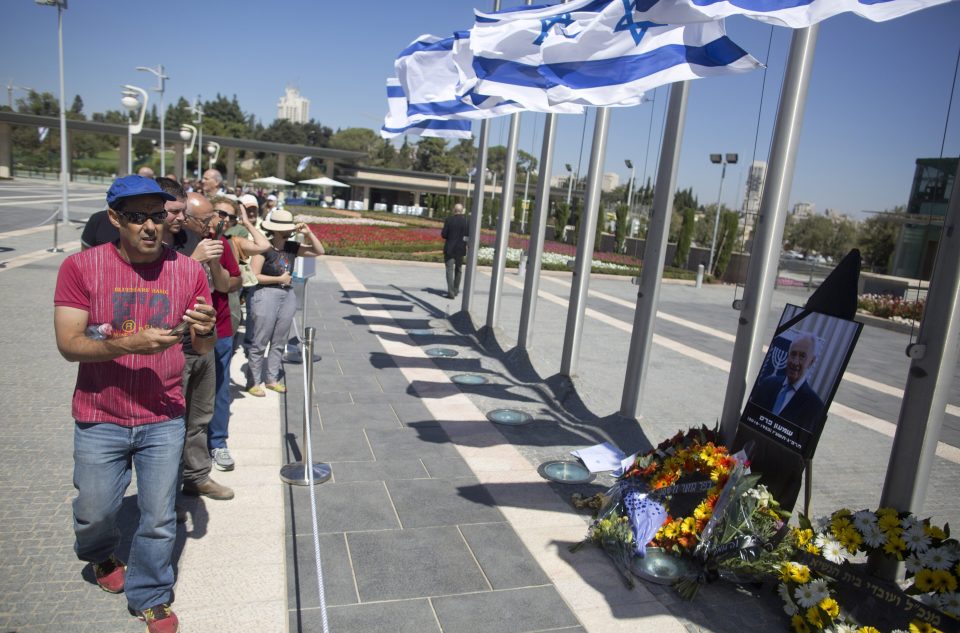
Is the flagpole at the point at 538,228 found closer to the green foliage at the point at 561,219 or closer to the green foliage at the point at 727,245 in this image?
the green foliage at the point at 727,245

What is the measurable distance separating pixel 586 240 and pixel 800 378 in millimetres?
3843

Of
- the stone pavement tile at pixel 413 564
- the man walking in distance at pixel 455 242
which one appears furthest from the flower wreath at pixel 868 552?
the man walking in distance at pixel 455 242

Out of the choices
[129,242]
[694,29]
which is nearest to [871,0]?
[694,29]

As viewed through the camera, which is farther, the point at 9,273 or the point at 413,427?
the point at 9,273

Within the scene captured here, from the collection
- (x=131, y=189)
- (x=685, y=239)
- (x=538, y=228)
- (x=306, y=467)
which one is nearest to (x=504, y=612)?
(x=306, y=467)

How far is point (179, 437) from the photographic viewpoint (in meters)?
3.29

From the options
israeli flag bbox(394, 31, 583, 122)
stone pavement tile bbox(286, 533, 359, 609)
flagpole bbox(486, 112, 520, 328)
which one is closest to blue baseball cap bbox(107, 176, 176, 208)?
stone pavement tile bbox(286, 533, 359, 609)

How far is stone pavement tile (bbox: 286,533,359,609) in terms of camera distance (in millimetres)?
3674

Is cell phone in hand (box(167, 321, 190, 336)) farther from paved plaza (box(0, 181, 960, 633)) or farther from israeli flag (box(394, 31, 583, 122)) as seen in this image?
israeli flag (box(394, 31, 583, 122))

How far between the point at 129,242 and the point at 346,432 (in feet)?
11.6

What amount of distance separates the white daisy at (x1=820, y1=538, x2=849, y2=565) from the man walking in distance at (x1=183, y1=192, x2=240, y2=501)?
12.9 ft

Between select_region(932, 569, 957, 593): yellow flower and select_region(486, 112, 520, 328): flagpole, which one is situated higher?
select_region(486, 112, 520, 328): flagpole

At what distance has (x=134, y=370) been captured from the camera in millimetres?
3096

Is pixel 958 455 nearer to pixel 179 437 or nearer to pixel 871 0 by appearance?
pixel 871 0
